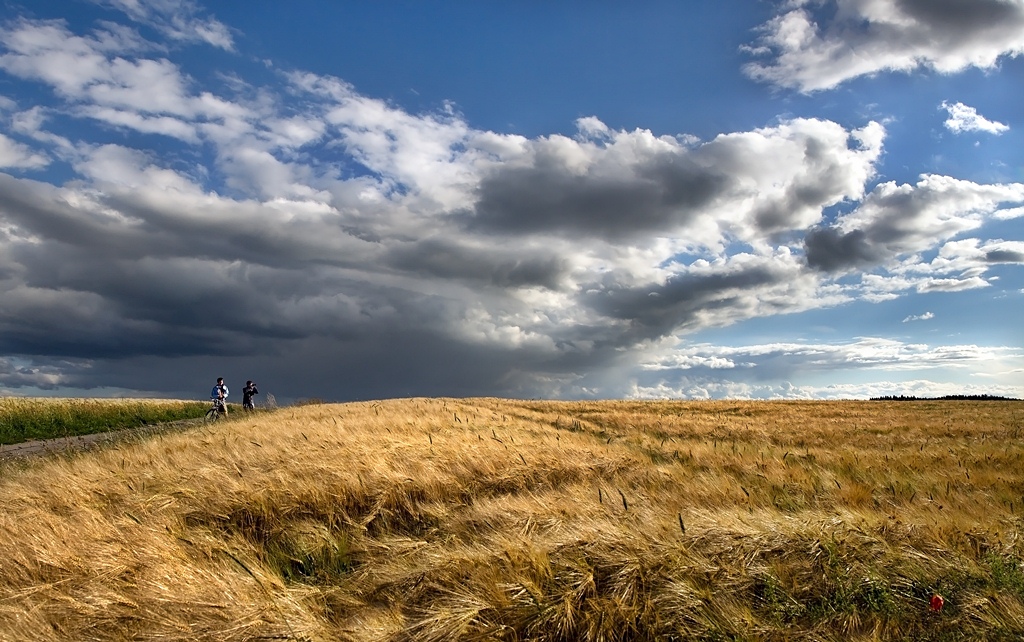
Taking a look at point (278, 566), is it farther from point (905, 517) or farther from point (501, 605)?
point (905, 517)

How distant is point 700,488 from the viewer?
7.64 m

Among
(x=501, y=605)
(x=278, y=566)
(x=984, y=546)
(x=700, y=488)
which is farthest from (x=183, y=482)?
(x=984, y=546)

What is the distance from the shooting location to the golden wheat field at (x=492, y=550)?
4.32 meters

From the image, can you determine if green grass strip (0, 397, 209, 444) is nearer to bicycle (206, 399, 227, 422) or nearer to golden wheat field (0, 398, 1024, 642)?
bicycle (206, 399, 227, 422)

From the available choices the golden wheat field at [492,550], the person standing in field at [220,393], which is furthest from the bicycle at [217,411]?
the golden wheat field at [492,550]

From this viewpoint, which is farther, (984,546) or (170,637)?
(984,546)

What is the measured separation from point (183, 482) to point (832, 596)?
26.1 ft

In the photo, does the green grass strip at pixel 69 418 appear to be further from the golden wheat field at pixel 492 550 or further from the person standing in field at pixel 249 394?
the golden wheat field at pixel 492 550

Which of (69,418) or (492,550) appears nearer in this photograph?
(492,550)

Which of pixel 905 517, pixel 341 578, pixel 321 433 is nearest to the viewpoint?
pixel 341 578

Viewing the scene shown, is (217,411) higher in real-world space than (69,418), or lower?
higher

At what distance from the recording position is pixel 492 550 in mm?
5301

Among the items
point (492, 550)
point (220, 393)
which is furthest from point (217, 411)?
point (492, 550)

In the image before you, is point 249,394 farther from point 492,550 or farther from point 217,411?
point 492,550
